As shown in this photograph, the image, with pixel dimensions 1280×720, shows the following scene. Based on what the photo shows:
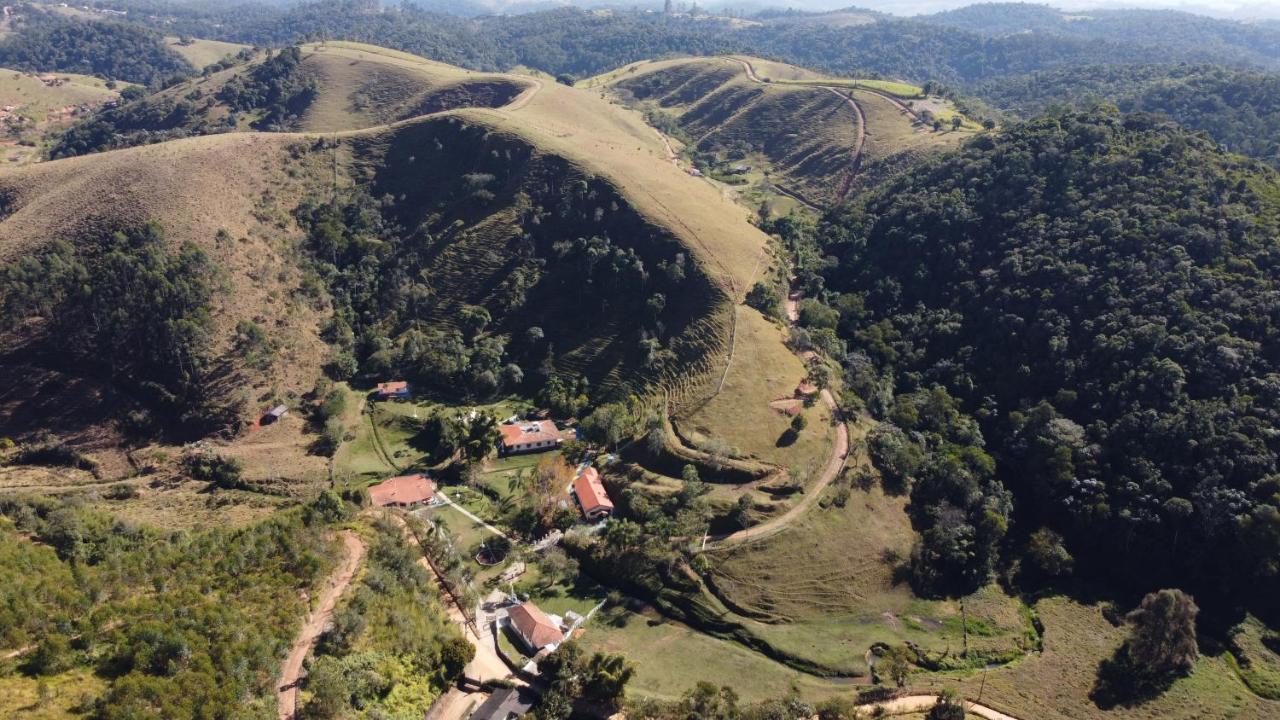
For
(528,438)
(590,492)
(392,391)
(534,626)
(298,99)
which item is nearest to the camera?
(534,626)

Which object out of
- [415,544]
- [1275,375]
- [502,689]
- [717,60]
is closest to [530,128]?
[415,544]

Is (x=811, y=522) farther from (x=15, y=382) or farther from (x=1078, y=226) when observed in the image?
(x=15, y=382)

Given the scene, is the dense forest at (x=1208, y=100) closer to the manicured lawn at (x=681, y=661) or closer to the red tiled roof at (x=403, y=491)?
the manicured lawn at (x=681, y=661)

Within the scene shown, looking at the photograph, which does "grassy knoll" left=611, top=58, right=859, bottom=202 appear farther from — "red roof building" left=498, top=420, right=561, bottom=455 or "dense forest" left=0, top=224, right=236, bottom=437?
"dense forest" left=0, top=224, right=236, bottom=437

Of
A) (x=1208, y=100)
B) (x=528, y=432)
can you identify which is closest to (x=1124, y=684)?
(x=528, y=432)

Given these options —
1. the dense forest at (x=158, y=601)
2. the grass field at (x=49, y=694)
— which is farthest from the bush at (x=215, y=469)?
the grass field at (x=49, y=694)

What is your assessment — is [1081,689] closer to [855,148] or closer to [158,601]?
[158,601]

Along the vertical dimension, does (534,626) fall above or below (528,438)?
below
